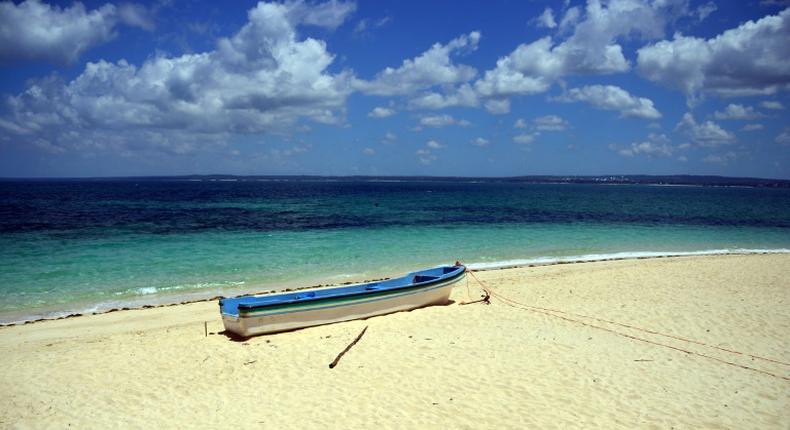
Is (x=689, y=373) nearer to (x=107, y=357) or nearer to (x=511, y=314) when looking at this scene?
(x=511, y=314)

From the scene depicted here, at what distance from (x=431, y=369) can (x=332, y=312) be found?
3.90 metres

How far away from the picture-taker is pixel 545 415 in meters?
7.43

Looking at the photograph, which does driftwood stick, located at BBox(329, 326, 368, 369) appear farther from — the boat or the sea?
the sea

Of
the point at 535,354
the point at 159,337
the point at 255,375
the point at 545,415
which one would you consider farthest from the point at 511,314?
the point at 159,337

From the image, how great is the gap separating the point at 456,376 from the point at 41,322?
A: 11964 mm

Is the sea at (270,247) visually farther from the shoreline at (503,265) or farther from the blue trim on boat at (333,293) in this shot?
the blue trim on boat at (333,293)

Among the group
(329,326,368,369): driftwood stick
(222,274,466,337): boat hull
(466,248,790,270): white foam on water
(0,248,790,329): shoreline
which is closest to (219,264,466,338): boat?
(222,274,466,337): boat hull

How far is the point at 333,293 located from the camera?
1304 centimetres

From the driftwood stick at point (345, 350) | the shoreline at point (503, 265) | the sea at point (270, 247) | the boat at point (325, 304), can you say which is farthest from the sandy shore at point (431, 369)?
the sea at point (270, 247)

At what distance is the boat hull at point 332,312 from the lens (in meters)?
11.4

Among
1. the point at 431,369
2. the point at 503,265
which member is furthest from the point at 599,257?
the point at 431,369

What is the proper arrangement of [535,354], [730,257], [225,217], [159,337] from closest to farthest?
[535,354] < [159,337] < [730,257] < [225,217]

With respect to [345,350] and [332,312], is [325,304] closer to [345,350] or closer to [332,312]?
[332,312]

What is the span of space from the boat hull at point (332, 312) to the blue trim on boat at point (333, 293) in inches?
5.3
